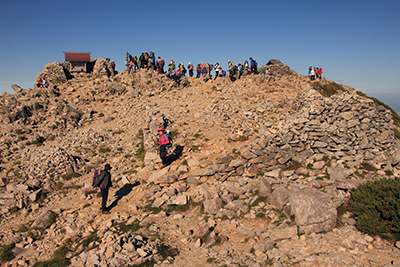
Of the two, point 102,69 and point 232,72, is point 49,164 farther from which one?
point 232,72

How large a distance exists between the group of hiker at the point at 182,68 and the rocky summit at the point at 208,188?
33.1 feet

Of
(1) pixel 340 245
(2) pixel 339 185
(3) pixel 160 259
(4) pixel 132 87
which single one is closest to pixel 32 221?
(3) pixel 160 259

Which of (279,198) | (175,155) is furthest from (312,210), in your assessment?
(175,155)

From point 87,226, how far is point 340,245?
372 inches

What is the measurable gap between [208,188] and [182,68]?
23.2 meters

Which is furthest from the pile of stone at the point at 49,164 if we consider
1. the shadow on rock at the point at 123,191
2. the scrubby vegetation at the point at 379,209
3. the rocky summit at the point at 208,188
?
the scrubby vegetation at the point at 379,209

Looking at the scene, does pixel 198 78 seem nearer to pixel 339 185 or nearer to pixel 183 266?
pixel 339 185

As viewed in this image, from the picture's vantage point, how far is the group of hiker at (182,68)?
94.6ft

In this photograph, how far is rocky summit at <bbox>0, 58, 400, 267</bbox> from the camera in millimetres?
7215

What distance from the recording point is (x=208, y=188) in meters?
10.9

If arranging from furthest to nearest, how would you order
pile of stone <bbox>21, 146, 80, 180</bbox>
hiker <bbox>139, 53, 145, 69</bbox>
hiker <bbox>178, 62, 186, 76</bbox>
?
hiker <bbox>139, 53, 145, 69</bbox> < hiker <bbox>178, 62, 186, 76</bbox> < pile of stone <bbox>21, 146, 80, 180</bbox>

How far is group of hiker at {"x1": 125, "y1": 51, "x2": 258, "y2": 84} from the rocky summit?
10.1 meters

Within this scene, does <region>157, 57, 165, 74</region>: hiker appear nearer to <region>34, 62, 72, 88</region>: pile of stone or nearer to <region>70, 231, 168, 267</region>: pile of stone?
<region>34, 62, 72, 88</region>: pile of stone

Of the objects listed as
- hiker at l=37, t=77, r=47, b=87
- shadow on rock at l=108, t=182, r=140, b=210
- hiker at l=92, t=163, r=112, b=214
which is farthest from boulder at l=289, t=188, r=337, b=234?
hiker at l=37, t=77, r=47, b=87
